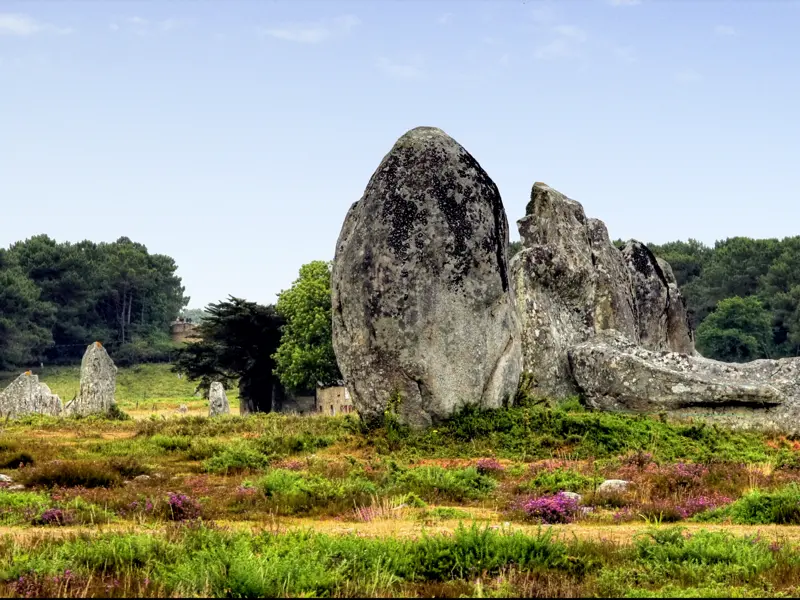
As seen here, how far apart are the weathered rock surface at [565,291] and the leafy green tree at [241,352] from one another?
2223cm

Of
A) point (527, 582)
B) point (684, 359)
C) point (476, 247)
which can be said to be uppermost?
point (476, 247)

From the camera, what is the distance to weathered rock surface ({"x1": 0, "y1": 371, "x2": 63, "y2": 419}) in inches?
1594

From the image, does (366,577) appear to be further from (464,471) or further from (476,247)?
(476,247)

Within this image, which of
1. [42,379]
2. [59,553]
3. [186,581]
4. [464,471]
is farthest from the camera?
[42,379]

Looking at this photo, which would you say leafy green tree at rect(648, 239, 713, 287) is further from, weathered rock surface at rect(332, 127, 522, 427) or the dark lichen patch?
weathered rock surface at rect(332, 127, 522, 427)

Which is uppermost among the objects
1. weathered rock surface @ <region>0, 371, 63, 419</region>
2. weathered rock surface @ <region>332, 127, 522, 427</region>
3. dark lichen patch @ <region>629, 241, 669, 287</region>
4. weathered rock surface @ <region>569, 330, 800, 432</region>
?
dark lichen patch @ <region>629, 241, 669, 287</region>

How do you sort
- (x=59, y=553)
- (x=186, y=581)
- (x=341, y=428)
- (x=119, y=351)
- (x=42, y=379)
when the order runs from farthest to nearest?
(x=119, y=351), (x=42, y=379), (x=341, y=428), (x=59, y=553), (x=186, y=581)

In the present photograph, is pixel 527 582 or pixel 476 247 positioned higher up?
pixel 476 247

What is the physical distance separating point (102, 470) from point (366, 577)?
29.9 feet

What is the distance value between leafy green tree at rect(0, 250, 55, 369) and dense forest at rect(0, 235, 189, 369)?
10 centimetres

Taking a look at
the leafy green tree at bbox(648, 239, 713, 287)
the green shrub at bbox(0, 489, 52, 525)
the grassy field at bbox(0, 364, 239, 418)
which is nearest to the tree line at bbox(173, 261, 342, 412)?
the grassy field at bbox(0, 364, 239, 418)

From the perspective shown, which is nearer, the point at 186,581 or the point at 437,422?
the point at 186,581

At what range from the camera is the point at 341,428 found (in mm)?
22391

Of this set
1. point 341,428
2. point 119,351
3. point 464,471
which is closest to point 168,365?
point 119,351
